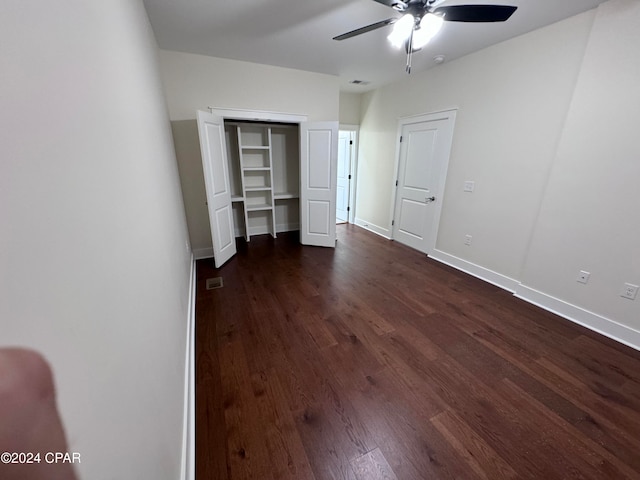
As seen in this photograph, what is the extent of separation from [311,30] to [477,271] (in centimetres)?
336

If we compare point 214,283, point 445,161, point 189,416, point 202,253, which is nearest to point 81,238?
point 189,416

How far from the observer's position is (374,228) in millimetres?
5090

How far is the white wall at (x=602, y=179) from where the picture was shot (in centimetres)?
199

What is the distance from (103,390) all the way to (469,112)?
3.94m

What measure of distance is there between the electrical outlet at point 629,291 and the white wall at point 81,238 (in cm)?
335

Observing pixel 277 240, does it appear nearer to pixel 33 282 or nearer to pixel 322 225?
pixel 322 225

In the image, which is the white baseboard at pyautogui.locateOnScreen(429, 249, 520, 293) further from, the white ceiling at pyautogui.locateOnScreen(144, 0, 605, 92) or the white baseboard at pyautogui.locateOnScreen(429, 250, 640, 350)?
the white ceiling at pyautogui.locateOnScreen(144, 0, 605, 92)

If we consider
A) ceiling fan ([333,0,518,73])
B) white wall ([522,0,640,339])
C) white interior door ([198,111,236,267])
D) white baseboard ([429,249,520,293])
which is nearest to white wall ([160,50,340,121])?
white interior door ([198,111,236,267])

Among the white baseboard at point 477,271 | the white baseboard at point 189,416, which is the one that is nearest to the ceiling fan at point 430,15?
the white baseboard at point 477,271

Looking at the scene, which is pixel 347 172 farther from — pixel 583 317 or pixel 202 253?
pixel 583 317

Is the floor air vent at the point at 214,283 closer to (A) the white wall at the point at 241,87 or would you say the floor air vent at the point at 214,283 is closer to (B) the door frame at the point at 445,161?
(A) the white wall at the point at 241,87

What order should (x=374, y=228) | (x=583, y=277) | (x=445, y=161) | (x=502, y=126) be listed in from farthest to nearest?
(x=374, y=228), (x=445, y=161), (x=502, y=126), (x=583, y=277)

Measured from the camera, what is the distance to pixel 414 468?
1269mm

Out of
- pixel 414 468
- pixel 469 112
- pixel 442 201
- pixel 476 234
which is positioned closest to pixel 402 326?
pixel 414 468
